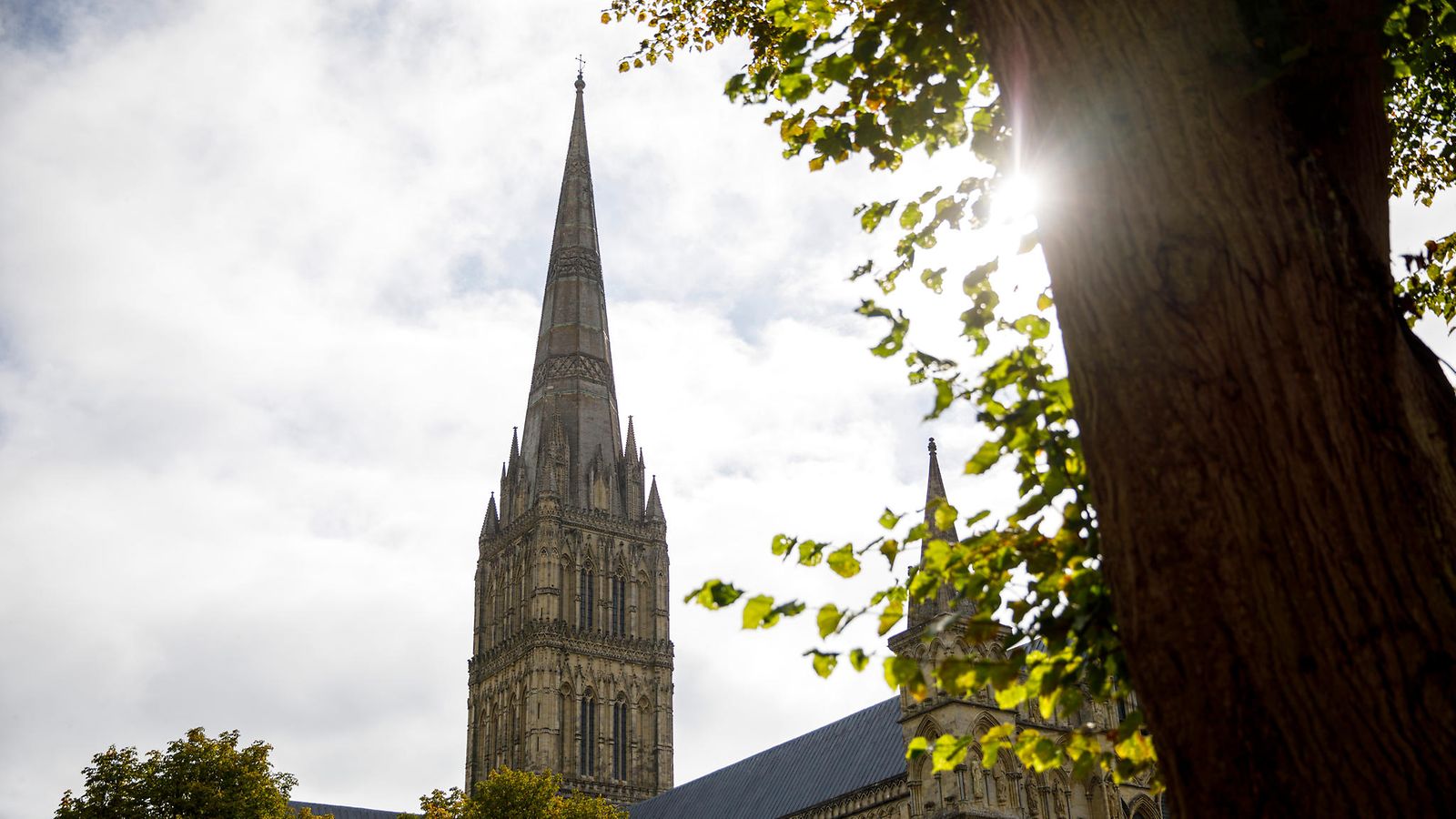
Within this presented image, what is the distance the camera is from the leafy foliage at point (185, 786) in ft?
120

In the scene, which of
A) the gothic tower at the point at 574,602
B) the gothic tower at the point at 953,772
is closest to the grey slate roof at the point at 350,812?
the gothic tower at the point at 574,602

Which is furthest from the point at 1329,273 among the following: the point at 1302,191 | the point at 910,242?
the point at 910,242

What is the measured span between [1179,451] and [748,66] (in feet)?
27.5

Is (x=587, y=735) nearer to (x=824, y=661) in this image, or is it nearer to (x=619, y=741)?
(x=619, y=741)

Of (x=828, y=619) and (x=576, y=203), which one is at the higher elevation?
(x=576, y=203)

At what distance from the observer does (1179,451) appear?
3697mm

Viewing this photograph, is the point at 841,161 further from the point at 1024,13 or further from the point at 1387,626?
the point at 1387,626

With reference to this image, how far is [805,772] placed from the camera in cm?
5416

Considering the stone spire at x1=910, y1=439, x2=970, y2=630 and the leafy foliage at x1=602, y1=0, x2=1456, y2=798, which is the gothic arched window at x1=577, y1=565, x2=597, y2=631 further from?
the leafy foliage at x1=602, y1=0, x2=1456, y2=798

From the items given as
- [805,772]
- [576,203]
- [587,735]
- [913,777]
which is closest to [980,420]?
[913,777]

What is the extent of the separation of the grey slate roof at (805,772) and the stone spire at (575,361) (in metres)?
19.8

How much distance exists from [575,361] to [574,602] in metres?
15.2

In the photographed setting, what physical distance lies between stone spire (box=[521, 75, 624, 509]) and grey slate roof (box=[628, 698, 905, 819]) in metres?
19.8

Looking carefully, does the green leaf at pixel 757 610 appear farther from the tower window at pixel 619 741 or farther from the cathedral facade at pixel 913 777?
the tower window at pixel 619 741
